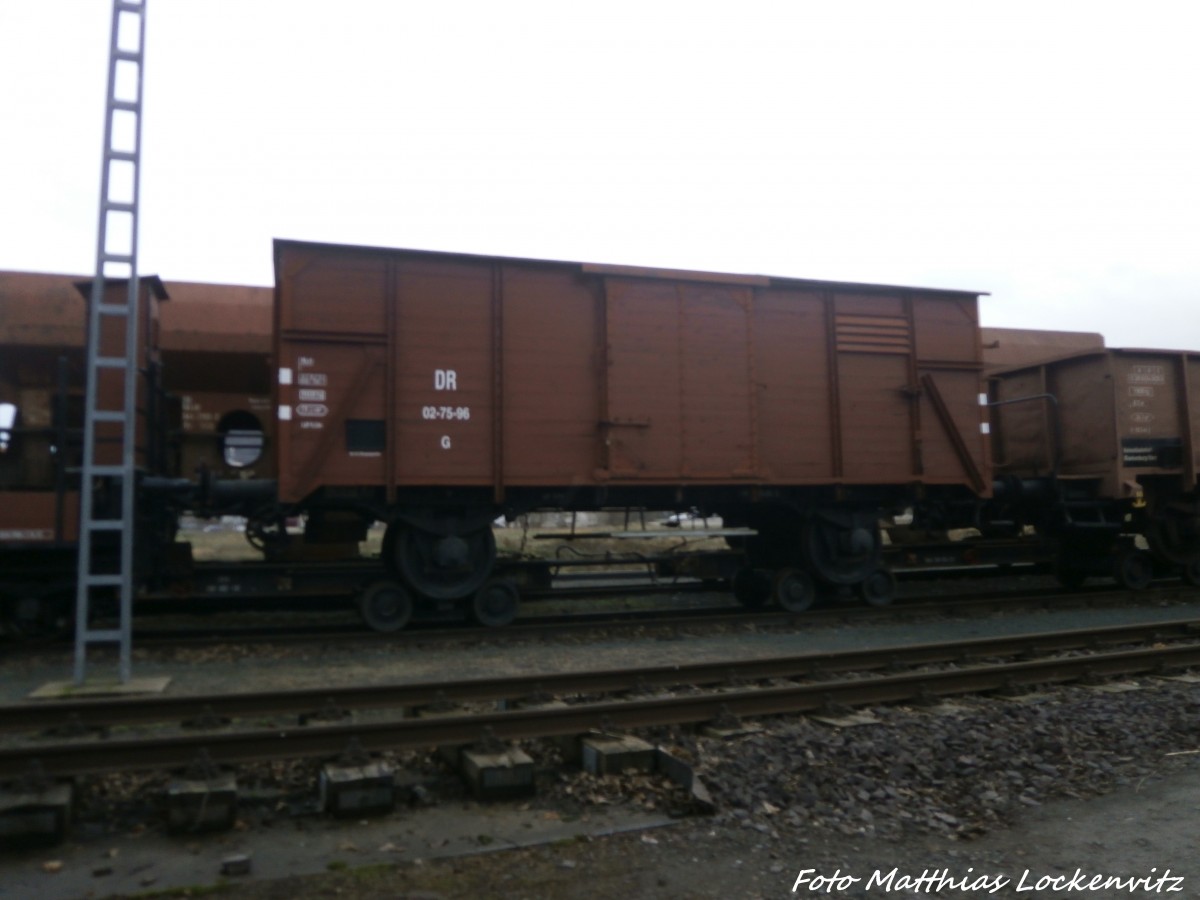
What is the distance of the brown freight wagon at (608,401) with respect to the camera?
31.4 feet

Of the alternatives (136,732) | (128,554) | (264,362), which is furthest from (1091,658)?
(264,362)

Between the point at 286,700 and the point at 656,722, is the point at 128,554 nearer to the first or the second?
the point at 286,700

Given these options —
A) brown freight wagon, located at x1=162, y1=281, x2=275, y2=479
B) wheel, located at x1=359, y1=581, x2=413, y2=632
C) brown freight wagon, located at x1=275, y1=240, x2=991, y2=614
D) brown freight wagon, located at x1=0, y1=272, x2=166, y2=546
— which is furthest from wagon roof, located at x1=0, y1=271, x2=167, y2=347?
wheel, located at x1=359, y1=581, x2=413, y2=632

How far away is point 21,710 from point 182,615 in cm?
577

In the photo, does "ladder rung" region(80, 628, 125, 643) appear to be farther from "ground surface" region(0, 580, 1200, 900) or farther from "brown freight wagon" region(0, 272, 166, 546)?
"ground surface" region(0, 580, 1200, 900)

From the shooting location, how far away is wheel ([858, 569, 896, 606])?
38.9 feet

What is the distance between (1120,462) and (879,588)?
419 cm

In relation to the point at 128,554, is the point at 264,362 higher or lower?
higher

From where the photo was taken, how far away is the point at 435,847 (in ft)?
13.7

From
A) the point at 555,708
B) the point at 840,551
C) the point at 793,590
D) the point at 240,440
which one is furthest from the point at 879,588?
the point at 240,440

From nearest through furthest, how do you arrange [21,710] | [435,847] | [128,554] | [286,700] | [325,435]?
[435,847]
[21,710]
[286,700]
[128,554]
[325,435]

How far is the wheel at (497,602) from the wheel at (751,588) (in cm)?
322

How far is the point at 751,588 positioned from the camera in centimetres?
1220

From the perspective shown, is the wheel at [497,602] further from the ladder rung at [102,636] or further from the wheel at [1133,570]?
the wheel at [1133,570]
